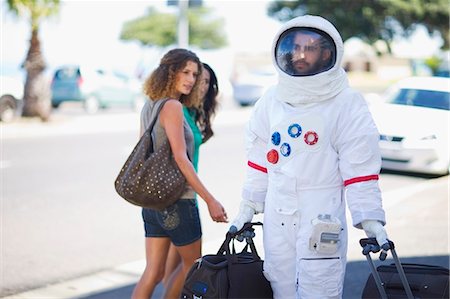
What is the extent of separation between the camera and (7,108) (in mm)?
21875

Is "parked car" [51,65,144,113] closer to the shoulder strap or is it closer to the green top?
the green top

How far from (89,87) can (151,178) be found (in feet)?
77.3

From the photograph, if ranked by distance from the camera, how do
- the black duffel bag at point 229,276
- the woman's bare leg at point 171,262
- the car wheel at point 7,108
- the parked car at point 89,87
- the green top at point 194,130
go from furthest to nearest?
the parked car at point 89,87 < the car wheel at point 7,108 < the woman's bare leg at point 171,262 < the green top at point 194,130 < the black duffel bag at point 229,276

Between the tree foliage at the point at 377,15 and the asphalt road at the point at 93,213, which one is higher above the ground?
the tree foliage at the point at 377,15

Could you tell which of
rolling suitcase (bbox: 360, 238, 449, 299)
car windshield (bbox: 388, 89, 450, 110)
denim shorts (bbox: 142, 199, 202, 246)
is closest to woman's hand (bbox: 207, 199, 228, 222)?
denim shorts (bbox: 142, 199, 202, 246)

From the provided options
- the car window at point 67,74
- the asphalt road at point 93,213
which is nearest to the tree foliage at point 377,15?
the car window at point 67,74

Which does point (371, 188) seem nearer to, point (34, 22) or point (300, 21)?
point (300, 21)

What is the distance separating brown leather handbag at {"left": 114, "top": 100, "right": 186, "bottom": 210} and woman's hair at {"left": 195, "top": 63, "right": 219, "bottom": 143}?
0.62 meters

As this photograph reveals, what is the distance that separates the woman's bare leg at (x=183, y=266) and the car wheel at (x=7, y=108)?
17.4 m

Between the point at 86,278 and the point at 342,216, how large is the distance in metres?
3.26

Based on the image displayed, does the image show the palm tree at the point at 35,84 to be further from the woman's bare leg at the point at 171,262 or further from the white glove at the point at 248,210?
the white glove at the point at 248,210

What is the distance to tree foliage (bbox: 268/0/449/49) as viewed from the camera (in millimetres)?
51750

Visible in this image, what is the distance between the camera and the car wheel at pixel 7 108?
2159cm

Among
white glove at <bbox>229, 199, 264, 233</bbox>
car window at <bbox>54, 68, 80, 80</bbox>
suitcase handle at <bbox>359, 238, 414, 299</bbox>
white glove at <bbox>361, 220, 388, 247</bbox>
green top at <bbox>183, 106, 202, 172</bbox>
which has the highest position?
car window at <bbox>54, 68, 80, 80</bbox>
